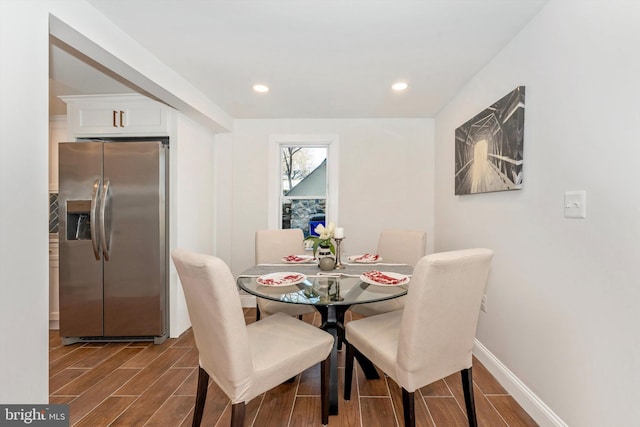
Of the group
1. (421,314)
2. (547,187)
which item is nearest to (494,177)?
(547,187)

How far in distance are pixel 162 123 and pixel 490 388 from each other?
3362 millimetres

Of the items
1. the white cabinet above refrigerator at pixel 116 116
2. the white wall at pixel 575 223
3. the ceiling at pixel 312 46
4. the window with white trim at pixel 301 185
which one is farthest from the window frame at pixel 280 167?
the white wall at pixel 575 223

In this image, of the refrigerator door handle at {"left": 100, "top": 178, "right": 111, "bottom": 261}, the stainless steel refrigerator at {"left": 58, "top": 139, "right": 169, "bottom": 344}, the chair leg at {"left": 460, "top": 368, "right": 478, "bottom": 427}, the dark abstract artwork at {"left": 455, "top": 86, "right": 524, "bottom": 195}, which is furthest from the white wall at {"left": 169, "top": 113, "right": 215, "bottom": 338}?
the dark abstract artwork at {"left": 455, "top": 86, "right": 524, "bottom": 195}

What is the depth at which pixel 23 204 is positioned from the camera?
1.23 m

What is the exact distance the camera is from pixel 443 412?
1685mm

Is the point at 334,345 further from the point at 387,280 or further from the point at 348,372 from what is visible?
the point at 387,280

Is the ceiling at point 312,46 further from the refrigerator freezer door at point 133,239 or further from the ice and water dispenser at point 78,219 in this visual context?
the ice and water dispenser at point 78,219

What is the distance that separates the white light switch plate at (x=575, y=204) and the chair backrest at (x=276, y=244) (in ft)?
6.81

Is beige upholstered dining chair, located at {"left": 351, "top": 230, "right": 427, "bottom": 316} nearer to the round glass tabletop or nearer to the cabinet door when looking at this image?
the round glass tabletop

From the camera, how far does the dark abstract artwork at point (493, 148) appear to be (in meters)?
1.73

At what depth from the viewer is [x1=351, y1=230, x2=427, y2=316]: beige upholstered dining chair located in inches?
85.7

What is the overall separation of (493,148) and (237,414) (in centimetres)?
218

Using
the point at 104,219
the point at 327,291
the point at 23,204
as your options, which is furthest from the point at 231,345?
the point at 104,219

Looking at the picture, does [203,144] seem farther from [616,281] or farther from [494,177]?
[616,281]
